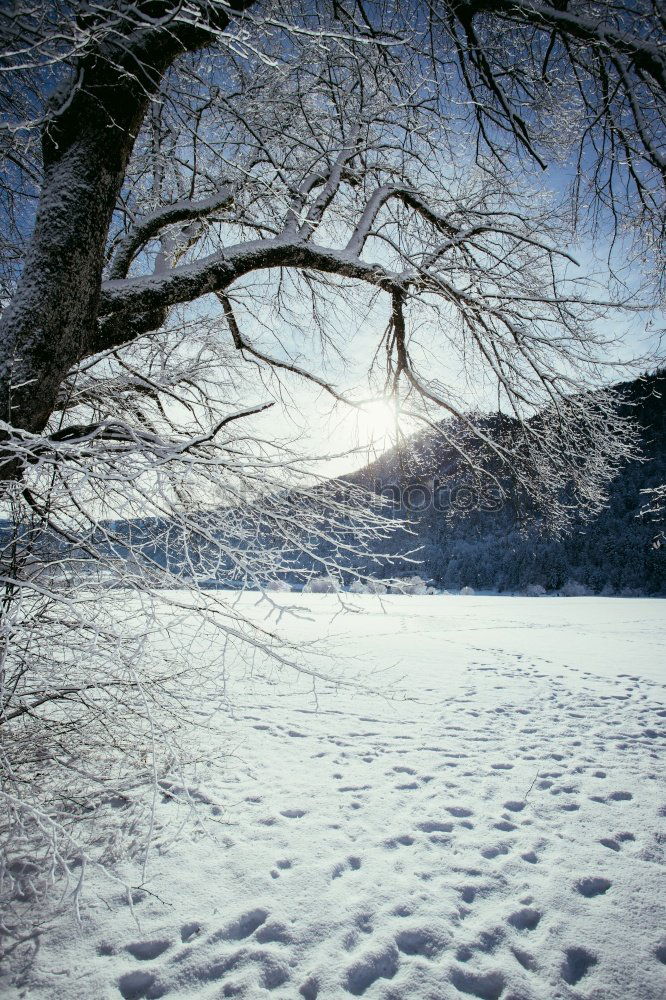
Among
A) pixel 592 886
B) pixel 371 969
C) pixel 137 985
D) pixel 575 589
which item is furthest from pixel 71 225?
pixel 575 589

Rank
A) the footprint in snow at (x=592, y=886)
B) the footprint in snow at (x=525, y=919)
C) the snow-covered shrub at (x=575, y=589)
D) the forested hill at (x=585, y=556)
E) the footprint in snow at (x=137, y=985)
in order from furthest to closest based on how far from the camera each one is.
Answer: the forested hill at (x=585, y=556) < the snow-covered shrub at (x=575, y=589) < the footprint in snow at (x=592, y=886) < the footprint in snow at (x=525, y=919) < the footprint in snow at (x=137, y=985)

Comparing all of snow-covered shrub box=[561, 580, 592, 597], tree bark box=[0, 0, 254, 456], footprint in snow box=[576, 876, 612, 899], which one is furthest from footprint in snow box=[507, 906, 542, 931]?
snow-covered shrub box=[561, 580, 592, 597]

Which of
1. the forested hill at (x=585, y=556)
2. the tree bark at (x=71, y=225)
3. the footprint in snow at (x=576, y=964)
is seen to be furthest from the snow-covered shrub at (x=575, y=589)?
the tree bark at (x=71, y=225)

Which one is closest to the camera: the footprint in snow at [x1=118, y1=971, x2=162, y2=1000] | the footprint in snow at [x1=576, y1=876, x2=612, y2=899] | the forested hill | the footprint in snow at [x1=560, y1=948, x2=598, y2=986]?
the footprint in snow at [x1=118, y1=971, x2=162, y2=1000]

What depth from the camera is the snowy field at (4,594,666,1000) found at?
5.33ft

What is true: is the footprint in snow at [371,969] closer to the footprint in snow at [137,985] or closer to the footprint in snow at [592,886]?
the footprint in snow at [137,985]

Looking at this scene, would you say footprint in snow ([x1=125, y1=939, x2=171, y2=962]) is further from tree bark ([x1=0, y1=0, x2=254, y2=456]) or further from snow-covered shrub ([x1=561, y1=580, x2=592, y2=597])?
snow-covered shrub ([x1=561, y1=580, x2=592, y2=597])

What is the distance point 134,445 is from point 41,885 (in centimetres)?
207

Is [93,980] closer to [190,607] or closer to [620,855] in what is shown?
[190,607]

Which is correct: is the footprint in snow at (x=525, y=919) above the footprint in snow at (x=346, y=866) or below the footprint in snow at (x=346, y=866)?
above

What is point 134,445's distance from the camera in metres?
1.79

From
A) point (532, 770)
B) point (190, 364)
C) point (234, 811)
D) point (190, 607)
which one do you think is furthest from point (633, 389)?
point (234, 811)

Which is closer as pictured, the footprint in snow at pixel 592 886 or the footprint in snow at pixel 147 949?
the footprint in snow at pixel 147 949

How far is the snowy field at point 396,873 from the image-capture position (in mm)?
1624
